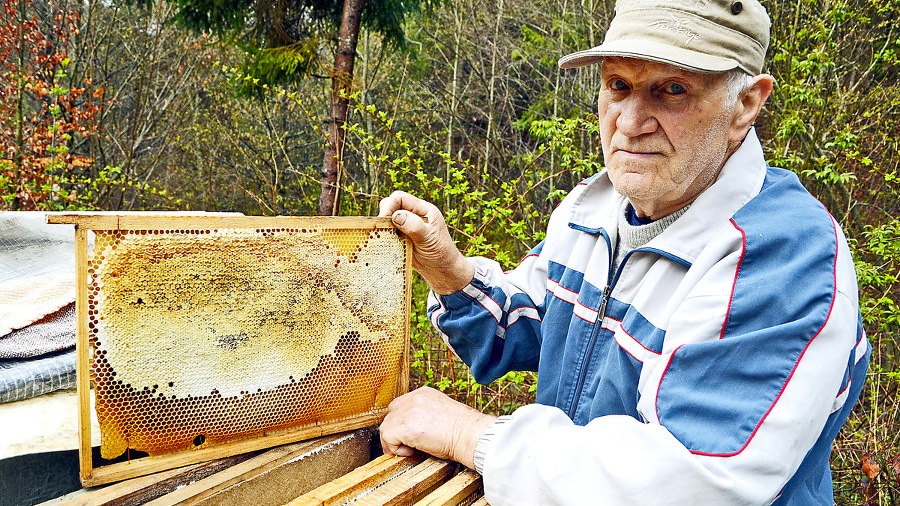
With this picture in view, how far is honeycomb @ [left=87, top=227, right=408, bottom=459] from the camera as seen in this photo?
54.5 inches

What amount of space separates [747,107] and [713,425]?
2.74 ft

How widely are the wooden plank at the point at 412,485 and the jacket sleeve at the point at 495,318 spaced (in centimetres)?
48

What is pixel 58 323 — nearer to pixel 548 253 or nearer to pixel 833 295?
pixel 548 253

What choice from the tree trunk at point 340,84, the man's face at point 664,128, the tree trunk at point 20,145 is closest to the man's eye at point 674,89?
the man's face at point 664,128

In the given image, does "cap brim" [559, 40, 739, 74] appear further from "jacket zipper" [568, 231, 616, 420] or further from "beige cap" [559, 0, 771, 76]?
"jacket zipper" [568, 231, 616, 420]

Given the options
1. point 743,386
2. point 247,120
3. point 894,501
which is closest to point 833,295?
point 743,386

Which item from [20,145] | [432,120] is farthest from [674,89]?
[432,120]

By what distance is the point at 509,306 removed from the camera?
196 centimetres

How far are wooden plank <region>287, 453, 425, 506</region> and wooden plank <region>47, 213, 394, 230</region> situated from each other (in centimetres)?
63

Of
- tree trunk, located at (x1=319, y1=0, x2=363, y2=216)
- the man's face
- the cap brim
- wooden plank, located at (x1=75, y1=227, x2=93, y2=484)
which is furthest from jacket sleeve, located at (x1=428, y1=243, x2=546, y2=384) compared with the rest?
tree trunk, located at (x1=319, y1=0, x2=363, y2=216)

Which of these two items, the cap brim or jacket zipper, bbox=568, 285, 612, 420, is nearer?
the cap brim

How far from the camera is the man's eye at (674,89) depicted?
1434 mm

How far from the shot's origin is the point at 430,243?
6.01 feet

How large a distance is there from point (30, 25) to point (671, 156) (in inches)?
273
